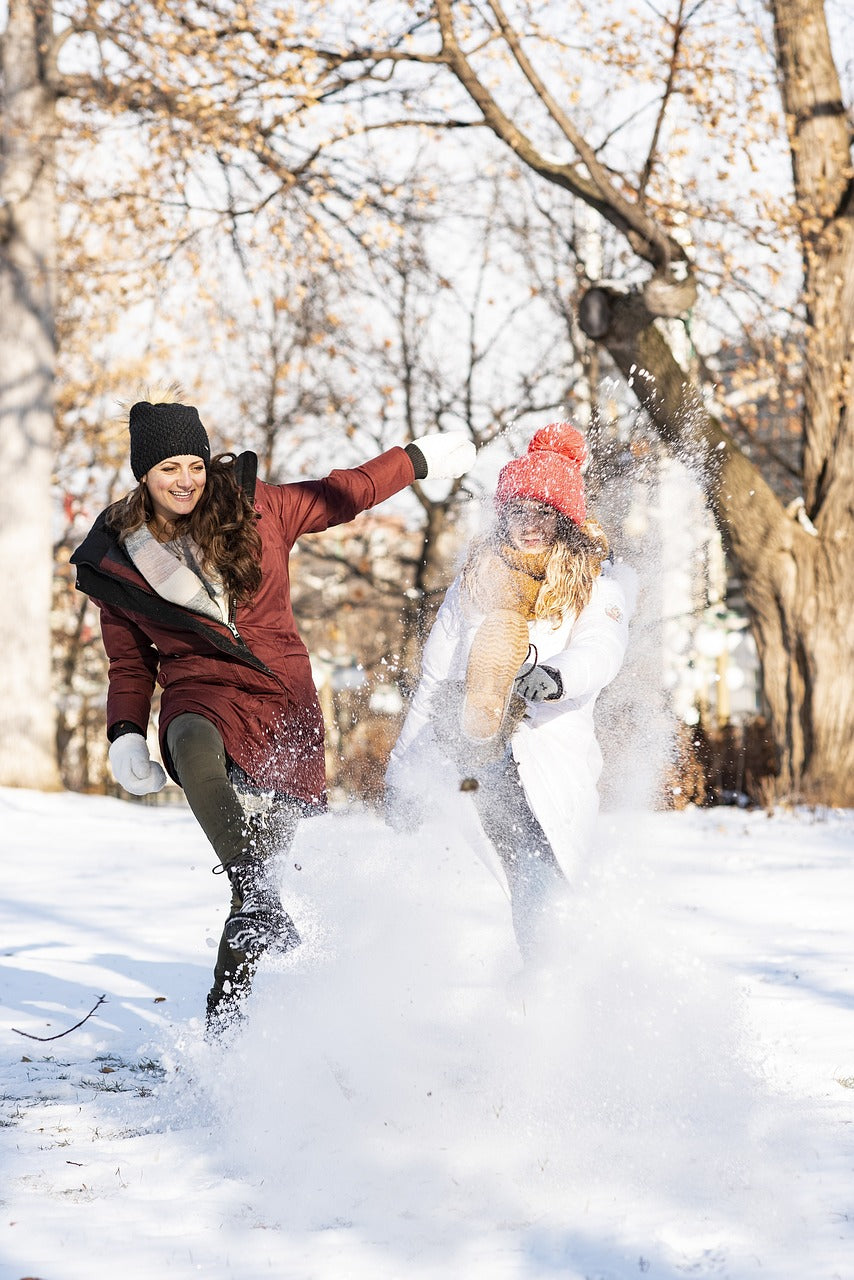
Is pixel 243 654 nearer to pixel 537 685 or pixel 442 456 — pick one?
pixel 537 685

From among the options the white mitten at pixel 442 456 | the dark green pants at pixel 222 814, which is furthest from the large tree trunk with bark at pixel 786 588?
the dark green pants at pixel 222 814

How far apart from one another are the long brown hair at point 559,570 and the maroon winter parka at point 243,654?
0.39 m

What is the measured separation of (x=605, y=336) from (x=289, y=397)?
12.8 meters

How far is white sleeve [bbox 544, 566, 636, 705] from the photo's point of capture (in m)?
3.49

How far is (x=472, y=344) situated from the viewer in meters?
22.3

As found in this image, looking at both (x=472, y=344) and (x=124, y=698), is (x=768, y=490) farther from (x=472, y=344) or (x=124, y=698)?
(x=472, y=344)

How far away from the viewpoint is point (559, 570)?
11.8 ft

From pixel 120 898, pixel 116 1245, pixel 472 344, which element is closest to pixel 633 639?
pixel 116 1245

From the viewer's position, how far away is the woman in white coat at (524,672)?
3572 millimetres

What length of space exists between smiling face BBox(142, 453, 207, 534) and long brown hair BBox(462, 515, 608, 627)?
747 mm

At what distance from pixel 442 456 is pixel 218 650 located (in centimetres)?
94

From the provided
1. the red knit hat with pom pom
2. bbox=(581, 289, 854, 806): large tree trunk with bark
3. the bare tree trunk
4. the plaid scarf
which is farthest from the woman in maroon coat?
the bare tree trunk

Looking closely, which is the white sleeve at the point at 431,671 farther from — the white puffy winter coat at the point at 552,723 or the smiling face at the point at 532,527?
the smiling face at the point at 532,527

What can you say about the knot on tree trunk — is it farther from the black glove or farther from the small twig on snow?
the black glove
